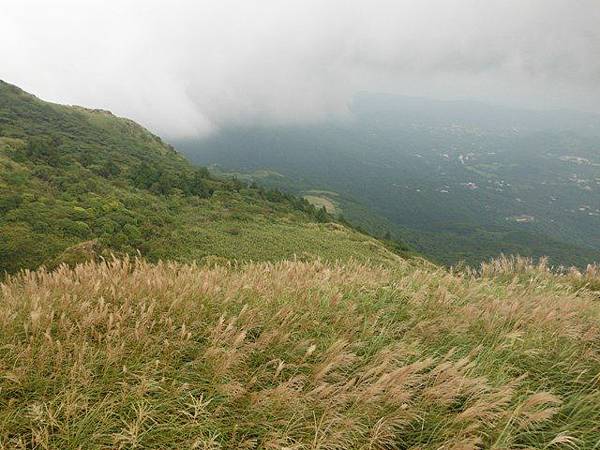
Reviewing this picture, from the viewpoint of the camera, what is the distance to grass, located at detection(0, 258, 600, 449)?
103 inches

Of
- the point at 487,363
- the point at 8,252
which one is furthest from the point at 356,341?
the point at 8,252

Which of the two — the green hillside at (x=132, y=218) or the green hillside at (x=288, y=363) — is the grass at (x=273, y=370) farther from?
the green hillside at (x=132, y=218)

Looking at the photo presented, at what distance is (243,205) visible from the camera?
193 feet

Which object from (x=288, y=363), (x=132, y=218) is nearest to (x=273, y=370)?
(x=288, y=363)

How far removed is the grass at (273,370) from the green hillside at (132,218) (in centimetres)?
749

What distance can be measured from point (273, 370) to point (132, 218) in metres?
37.7

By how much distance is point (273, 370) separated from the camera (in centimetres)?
343

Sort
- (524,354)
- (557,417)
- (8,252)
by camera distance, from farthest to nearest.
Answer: (8,252), (524,354), (557,417)

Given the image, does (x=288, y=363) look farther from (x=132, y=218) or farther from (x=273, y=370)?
(x=132, y=218)

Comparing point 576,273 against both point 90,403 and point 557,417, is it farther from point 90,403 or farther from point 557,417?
point 90,403

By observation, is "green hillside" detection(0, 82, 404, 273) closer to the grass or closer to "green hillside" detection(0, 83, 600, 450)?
"green hillside" detection(0, 83, 600, 450)

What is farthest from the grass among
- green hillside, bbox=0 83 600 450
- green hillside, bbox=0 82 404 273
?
green hillside, bbox=0 82 404 273

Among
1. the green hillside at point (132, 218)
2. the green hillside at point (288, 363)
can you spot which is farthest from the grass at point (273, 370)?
the green hillside at point (132, 218)

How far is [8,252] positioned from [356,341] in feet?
98.8
